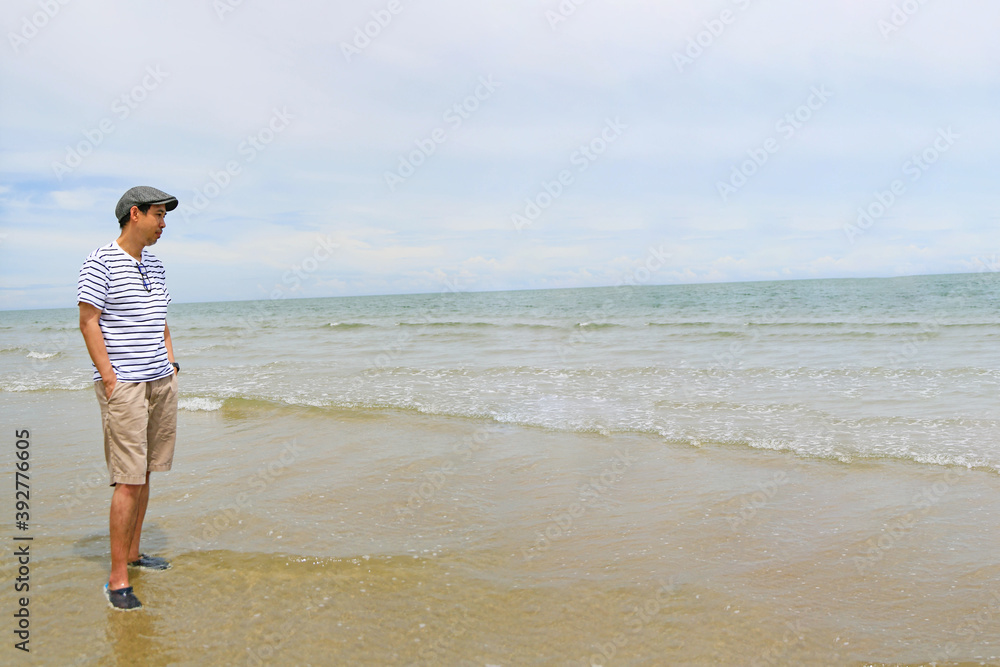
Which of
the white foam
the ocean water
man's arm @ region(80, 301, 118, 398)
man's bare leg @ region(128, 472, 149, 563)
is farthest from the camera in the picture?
the white foam

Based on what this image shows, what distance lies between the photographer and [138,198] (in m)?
3.49

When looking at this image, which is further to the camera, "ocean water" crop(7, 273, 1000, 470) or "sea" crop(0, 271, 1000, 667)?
"ocean water" crop(7, 273, 1000, 470)

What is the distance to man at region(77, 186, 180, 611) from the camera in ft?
11.0

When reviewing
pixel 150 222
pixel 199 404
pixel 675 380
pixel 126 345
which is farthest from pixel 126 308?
pixel 675 380

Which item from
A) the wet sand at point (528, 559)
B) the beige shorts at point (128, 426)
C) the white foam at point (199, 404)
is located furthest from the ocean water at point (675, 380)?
the beige shorts at point (128, 426)

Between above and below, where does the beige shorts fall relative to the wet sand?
above

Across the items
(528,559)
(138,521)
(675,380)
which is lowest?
(675,380)

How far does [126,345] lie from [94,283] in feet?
1.19

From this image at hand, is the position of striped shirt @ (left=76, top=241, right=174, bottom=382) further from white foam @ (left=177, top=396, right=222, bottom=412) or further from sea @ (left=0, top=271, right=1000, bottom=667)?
white foam @ (left=177, top=396, right=222, bottom=412)

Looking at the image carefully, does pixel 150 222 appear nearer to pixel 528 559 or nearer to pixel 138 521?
pixel 138 521

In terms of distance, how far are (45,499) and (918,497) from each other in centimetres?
725

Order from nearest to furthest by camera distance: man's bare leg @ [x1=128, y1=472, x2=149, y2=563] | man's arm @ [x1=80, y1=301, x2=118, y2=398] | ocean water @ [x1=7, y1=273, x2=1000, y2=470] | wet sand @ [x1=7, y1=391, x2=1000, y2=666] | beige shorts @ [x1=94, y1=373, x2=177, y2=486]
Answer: wet sand @ [x1=7, y1=391, x2=1000, y2=666] → man's arm @ [x1=80, y1=301, x2=118, y2=398] → beige shorts @ [x1=94, y1=373, x2=177, y2=486] → man's bare leg @ [x1=128, y1=472, x2=149, y2=563] → ocean water @ [x1=7, y1=273, x2=1000, y2=470]

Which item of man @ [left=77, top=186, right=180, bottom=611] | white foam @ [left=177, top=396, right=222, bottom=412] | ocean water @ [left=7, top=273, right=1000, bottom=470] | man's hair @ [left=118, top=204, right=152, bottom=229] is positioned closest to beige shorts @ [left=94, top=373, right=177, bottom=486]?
man @ [left=77, top=186, right=180, bottom=611]

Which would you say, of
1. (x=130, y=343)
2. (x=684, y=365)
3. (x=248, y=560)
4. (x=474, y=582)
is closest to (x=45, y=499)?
(x=248, y=560)
